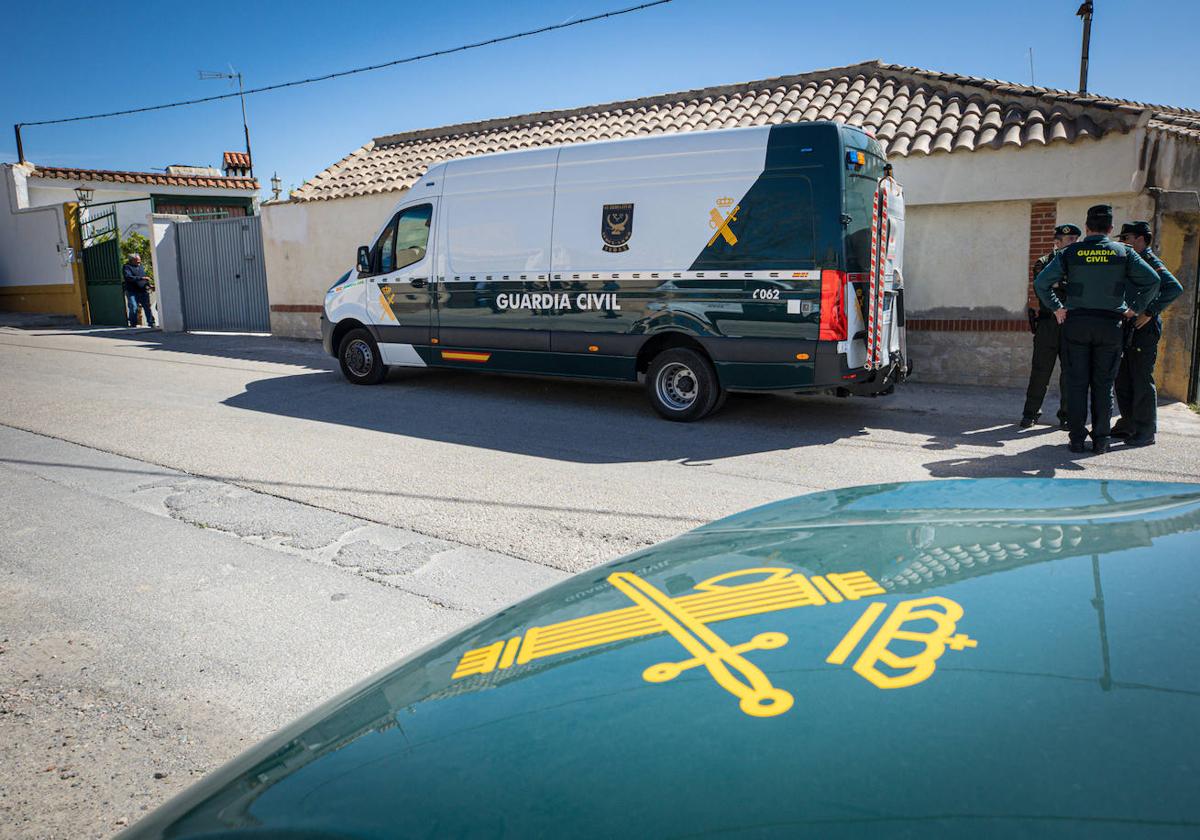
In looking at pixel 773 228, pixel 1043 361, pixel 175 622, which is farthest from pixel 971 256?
pixel 175 622

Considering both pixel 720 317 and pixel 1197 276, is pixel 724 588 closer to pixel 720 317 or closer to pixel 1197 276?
pixel 720 317

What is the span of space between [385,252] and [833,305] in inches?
220

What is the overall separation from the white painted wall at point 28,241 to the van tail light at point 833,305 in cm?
2127

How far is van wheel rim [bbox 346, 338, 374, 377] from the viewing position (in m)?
10.6

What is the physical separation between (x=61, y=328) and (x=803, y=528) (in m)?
22.7

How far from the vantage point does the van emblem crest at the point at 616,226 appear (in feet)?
27.5

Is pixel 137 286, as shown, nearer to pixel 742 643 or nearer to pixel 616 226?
pixel 616 226

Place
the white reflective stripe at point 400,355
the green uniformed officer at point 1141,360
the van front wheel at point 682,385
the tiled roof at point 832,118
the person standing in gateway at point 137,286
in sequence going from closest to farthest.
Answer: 1. the green uniformed officer at point 1141,360
2. the van front wheel at point 682,385
3. the tiled roof at point 832,118
4. the white reflective stripe at point 400,355
5. the person standing in gateway at point 137,286

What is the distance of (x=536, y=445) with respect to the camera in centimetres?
736

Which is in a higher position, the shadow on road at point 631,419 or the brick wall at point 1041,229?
the brick wall at point 1041,229

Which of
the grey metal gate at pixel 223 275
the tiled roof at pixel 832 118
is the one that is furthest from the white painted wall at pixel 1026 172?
the grey metal gate at pixel 223 275

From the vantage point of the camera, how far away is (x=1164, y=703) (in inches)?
45.1

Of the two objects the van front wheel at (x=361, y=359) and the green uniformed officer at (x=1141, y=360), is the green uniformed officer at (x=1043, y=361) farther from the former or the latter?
the van front wheel at (x=361, y=359)

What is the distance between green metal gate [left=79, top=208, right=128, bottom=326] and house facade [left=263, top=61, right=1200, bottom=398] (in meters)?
15.0
